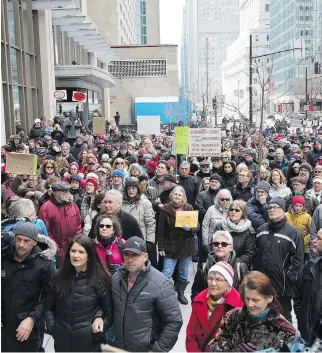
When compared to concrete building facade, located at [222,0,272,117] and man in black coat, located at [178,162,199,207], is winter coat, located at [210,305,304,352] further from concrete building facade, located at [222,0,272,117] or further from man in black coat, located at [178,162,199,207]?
concrete building facade, located at [222,0,272,117]

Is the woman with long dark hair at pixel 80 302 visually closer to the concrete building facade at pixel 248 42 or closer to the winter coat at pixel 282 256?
the winter coat at pixel 282 256

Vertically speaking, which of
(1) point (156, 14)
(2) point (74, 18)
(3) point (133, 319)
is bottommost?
(3) point (133, 319)

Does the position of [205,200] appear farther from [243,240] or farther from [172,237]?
[243,240]

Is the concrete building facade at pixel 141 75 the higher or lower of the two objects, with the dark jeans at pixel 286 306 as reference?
higher

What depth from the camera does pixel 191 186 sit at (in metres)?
10.0

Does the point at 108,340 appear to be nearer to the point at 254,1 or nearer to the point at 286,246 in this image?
the point at 286,246

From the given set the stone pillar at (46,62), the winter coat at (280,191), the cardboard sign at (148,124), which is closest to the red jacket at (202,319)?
the winter coat at (280,191)

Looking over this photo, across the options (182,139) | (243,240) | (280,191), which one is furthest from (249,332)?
(182,139)

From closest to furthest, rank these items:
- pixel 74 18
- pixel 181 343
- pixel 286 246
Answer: pixel 286 246 → pixel 181 343 → pixel 74 18

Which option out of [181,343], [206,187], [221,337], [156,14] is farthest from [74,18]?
[156,14]

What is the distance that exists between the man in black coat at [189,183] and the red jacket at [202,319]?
224 inches

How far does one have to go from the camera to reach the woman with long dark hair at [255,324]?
3715 mm

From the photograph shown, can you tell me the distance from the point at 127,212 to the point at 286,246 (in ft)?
7.41

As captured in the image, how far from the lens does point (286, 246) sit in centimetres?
602
